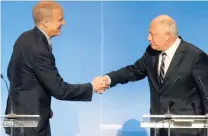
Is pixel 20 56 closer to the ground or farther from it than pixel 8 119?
farther from it

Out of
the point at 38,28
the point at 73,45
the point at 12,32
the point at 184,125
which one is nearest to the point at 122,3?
the point at 73,45

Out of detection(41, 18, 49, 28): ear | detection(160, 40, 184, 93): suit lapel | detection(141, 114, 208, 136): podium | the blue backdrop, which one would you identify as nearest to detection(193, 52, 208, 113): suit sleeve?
detection(160, 40, 184, 93): suit lapel

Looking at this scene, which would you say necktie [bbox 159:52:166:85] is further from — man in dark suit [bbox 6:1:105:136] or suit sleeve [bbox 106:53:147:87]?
man in dark suit [bbox 6:1:105:136]

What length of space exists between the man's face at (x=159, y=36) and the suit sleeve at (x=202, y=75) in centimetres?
24

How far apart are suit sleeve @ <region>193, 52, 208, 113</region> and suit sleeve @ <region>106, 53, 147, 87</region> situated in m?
0.46

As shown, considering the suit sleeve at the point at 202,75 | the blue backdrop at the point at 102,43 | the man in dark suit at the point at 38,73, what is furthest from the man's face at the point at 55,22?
the blue backdrop at the point at 102,43

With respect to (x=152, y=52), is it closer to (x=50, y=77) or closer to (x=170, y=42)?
(x=170, y=42)

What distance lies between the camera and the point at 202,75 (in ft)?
12.7

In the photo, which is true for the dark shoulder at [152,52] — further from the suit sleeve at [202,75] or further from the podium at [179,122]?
the podium at [179,122]

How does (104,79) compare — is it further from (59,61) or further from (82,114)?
(59,61)

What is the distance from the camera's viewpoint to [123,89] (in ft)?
19.8

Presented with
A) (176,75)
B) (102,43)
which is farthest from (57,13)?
(102,43)

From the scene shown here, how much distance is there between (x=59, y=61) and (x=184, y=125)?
10.1 ft

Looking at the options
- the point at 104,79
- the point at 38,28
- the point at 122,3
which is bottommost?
the point at 104,79
